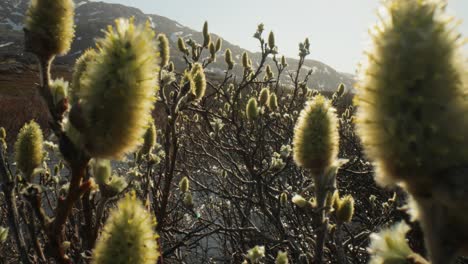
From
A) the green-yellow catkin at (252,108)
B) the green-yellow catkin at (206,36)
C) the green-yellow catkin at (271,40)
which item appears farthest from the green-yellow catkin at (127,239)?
the green-yellow catkin at (271,40)

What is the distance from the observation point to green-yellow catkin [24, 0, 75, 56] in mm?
1292

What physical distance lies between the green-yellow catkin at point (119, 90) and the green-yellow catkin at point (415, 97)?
559 millimetres

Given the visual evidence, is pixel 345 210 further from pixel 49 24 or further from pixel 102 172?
pixel 49 24

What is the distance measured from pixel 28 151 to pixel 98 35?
90112 millimetres

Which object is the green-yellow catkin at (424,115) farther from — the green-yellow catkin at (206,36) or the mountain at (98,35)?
the mountain at (98,35)

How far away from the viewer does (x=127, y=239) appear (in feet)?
3.08

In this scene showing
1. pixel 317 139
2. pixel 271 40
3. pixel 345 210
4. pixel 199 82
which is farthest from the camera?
pixel 271 40

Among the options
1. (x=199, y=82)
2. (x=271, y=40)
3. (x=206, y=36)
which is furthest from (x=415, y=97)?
(x=271, y=40)

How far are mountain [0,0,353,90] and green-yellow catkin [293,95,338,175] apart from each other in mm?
52524

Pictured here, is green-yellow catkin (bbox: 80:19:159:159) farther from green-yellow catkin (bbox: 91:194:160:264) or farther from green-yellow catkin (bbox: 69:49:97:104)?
green-yellow catkin (bbox: 69:49:97:104)

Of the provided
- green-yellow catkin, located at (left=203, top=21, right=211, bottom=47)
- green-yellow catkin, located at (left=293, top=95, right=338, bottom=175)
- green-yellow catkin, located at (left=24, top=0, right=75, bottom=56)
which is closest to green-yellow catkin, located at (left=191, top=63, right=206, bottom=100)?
green-yellow catkin, located at (left=203, top=21, right=211, bottom=47)

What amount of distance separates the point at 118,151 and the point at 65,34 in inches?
21.8

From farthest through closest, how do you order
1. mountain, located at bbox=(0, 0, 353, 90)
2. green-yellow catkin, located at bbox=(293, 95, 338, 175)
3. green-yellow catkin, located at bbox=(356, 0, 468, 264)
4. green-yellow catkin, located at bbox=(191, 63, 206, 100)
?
mountain, located at bbox=(0, 0, 353, 90) → green-yellow catkin, located at bbox=(191, 63, 206, 100) → green-yellow catkin, located at bbox=(293, 95, 338, 175) → green-yellow catkin, located at bbox=(356, 0, 468, 264)

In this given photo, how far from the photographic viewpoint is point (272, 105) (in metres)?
5.05
